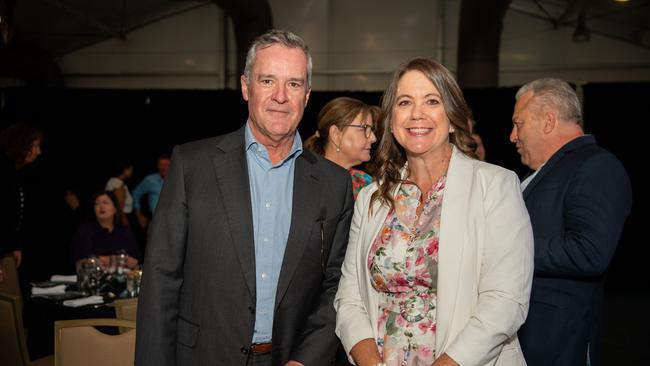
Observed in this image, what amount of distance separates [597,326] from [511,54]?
8134mm

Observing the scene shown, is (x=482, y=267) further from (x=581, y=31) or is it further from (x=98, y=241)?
(x=581, y=31)

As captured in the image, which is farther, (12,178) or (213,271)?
(12,178)

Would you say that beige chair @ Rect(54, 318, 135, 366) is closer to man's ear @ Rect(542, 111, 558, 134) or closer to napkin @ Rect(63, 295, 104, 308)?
napkin @ Rect(63, 295, 104, 308)

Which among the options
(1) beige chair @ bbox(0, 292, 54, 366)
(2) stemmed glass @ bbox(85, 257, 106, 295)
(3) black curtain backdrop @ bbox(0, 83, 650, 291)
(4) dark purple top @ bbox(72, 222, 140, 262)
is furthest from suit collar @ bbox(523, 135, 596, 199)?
(3) black curtain backdrop @ bbox(0, 83, 650, 291)

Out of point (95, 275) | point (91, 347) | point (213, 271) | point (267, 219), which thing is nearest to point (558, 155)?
point (267, 219)

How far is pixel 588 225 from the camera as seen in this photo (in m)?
2.28

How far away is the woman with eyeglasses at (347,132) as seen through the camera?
358 cm

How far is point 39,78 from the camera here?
10.3 metres

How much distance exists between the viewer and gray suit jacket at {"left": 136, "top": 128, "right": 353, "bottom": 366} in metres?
1.89

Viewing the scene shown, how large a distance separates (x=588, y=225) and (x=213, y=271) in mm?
1286

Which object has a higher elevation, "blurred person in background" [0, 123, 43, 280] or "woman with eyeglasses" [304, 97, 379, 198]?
"woman with eyeglasses" [304, 97, 379, 198]

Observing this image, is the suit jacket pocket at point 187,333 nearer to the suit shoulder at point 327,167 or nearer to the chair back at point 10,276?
the suit shoulder at point 327,167

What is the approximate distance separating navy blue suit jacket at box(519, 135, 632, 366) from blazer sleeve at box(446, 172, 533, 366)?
20.7 inches

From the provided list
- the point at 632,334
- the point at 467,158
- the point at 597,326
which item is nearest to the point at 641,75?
the point at 632,334
